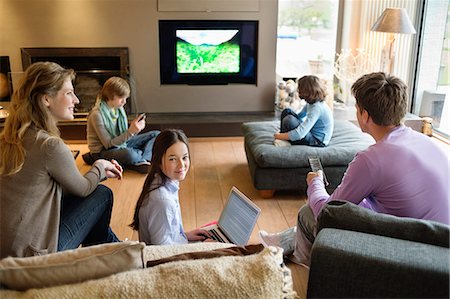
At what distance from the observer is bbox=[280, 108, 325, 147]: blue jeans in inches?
149

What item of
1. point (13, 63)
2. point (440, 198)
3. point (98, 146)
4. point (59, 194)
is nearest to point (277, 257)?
point (440, 198)

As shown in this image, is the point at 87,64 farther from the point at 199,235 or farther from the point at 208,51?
the point at 199,235

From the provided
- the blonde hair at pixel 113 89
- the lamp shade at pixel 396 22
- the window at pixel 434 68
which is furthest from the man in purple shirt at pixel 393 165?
the window at pixel 434 68

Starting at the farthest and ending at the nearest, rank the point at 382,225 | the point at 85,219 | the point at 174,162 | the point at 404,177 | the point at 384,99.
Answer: the point at 85,219 < the point at 174,162 < the point at 384,99 < the point at 404,177 < the point at 382,225

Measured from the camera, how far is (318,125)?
12.3 ft

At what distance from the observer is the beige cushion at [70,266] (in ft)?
4.09

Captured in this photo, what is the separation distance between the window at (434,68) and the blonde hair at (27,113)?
4.21 meters

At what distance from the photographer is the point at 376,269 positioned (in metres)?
1.36

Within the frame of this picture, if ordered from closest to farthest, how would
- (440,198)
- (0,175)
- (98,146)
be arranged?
1. (440,198)
2. (0,175)
3. (98,146)

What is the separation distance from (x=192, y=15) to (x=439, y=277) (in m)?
4.39

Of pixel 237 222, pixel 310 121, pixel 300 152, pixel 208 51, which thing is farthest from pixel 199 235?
pixel 208 51

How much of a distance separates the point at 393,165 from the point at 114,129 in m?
2.81

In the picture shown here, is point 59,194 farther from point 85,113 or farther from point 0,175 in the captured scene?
point 85,113

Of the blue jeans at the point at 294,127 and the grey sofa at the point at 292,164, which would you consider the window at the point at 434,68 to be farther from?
the blue jeans at the point at 294,127
